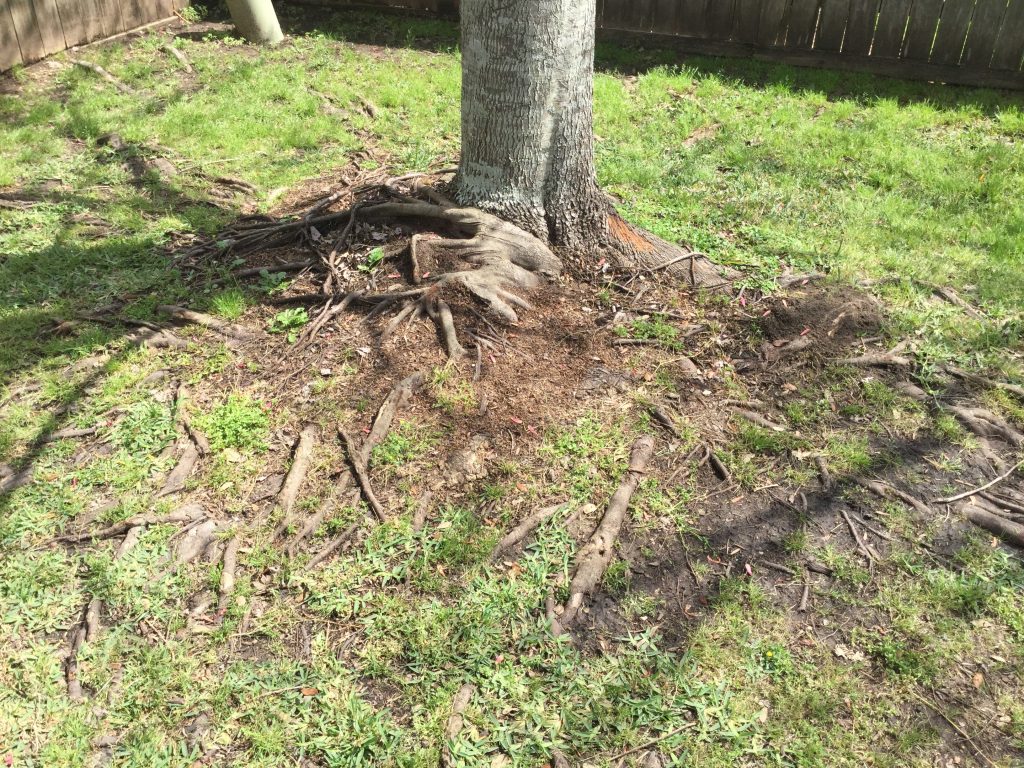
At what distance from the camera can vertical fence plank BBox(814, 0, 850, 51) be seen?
28.0 ft

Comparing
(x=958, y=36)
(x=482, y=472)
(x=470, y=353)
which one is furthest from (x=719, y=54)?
(x=482, y=472)

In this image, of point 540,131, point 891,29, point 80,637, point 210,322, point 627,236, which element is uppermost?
point 891,29

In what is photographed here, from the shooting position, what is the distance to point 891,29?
27.7 feet

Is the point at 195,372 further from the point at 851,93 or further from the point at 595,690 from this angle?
the point at 851,93

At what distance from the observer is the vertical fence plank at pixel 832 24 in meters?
8.54

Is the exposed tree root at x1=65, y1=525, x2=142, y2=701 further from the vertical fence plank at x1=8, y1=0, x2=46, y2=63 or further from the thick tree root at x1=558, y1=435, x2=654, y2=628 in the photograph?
the vertical fence plank at x1=8, y1=0, x2=46, y2=63

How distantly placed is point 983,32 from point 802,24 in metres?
1.91

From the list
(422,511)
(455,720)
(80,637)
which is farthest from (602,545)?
(80,637)

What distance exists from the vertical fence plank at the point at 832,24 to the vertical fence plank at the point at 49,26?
877 cm

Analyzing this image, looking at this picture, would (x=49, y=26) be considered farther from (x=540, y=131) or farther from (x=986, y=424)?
(x=986, y=424)

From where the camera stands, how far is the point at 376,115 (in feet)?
24.8

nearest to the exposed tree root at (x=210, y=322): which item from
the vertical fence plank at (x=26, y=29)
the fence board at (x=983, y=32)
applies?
the vertical fence plank at (x=26, y=29)

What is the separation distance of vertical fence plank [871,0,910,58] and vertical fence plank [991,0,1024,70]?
3.19 feet

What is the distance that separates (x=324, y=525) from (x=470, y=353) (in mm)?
1233
